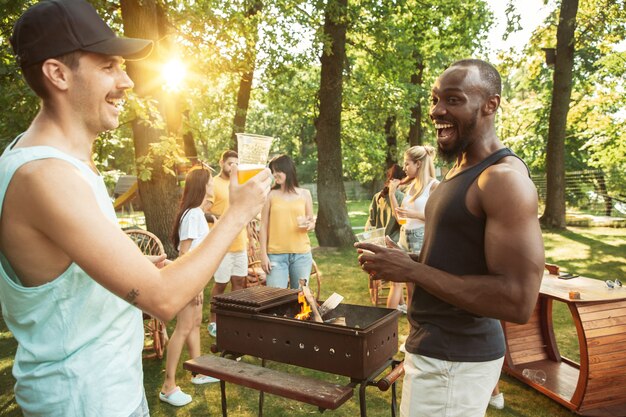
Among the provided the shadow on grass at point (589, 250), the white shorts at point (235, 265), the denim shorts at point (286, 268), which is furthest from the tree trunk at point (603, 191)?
the white shorts at point (235, 265)

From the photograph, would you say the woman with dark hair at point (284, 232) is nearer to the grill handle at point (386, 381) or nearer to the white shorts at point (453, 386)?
the grill handle at point (386, 381)

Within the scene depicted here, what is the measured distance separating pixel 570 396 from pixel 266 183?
4105mm

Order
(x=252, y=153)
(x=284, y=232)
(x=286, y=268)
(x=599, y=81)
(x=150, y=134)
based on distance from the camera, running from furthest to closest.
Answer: (x=599, y=81) < (x=150, y=134) < (x=286, y=268) < (x=284, y=232) < (x=252, y=153)

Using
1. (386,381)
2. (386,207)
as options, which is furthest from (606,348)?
(386,207)

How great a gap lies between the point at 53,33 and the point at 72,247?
2.16ft

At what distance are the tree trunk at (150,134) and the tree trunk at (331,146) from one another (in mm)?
5121

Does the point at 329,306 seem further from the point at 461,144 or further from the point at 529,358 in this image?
the point at 529,358

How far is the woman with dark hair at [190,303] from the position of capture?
436 cm

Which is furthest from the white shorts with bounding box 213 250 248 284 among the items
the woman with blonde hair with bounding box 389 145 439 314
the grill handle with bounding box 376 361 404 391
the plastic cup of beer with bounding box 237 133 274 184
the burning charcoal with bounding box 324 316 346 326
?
the plastic cup of beer with bounding box 237 133 274 184

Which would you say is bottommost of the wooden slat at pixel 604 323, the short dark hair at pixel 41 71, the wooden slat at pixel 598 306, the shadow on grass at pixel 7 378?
the shadow on grass at pixel 7 378

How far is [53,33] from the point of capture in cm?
133

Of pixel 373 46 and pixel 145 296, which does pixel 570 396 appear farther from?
pixel 373 46

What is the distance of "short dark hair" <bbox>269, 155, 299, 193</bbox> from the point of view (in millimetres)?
5785

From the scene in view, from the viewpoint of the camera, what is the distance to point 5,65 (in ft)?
16.7
